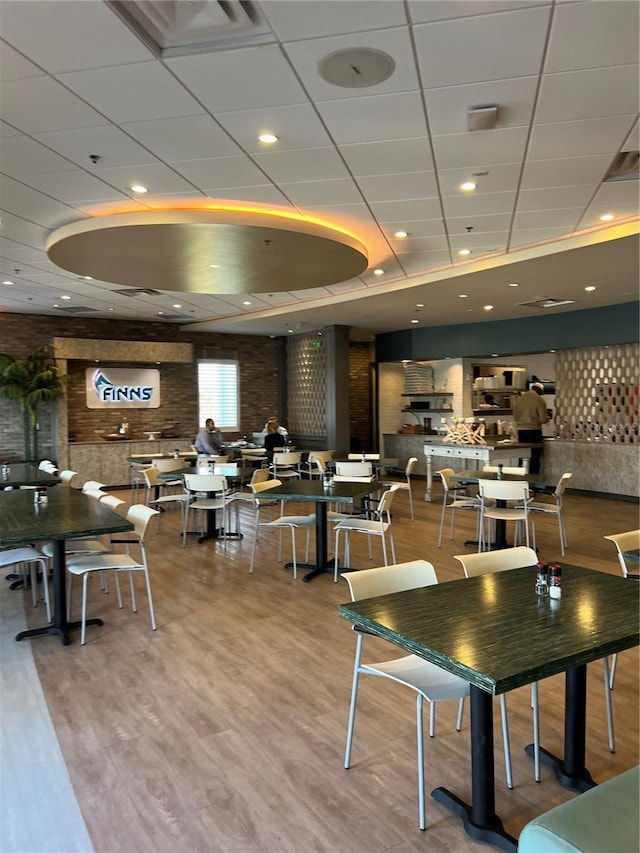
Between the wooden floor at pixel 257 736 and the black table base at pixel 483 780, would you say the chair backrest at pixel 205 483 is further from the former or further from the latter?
the black table base at pixel 483 780

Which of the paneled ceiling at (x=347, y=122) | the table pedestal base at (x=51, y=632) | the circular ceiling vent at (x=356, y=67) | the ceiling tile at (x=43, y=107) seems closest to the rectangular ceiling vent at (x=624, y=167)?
the paneled ceiling at (x=347, y=122)

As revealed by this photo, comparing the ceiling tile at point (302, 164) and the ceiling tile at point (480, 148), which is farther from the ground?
the ceiling tile at point (302, 164)

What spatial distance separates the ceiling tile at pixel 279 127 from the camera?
3.62 m

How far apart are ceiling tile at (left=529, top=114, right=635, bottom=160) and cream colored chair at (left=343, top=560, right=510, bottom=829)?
9.71 ft

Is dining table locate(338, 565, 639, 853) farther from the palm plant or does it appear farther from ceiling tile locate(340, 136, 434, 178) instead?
the palm plant

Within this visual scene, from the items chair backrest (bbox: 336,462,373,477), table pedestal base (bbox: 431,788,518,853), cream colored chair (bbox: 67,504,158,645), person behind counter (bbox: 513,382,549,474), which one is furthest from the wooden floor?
person behind counter (bbox: 513,382,549,474)

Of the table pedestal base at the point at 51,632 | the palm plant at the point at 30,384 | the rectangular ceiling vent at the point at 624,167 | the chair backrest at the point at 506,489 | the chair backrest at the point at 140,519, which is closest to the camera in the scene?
the table pedestal base at the point at 51,632

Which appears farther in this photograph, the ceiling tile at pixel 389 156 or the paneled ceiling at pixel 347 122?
the ceiling tile at pixel 389 156

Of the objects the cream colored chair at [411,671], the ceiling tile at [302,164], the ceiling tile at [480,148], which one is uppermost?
the ceiling tile at [302,164]

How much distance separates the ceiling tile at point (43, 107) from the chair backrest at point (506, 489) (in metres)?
4.63

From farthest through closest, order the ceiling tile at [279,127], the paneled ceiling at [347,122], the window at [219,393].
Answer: the window at [219,393]
the ceiling tile at [279,127]
the paneled ceiling at [347,122]

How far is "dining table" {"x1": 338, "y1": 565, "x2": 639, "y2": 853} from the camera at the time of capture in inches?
76.5

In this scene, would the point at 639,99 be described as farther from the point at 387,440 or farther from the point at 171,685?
the point at 387,440

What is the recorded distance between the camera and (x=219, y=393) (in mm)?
13688
